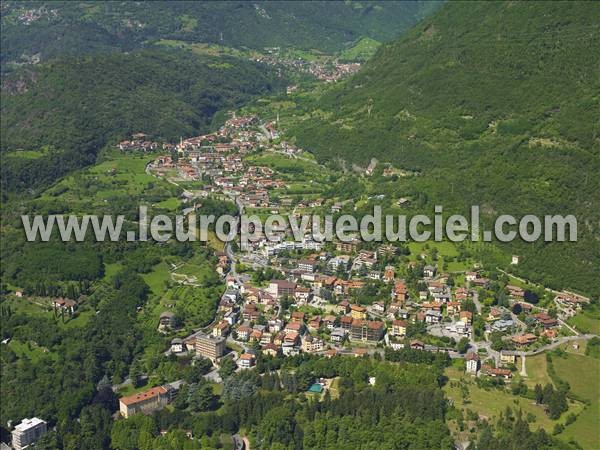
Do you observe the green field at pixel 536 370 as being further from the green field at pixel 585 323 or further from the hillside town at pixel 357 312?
the green field at pixel 585 323

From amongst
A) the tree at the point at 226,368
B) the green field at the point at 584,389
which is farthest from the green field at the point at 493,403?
the tree at the point at 226,368

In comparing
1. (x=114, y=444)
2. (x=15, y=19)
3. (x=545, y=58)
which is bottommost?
(x=114, y=444)

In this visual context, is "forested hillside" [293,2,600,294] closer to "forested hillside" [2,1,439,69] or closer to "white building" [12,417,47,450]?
"white building" [12,417,47,450]

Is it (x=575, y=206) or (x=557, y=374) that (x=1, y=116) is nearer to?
(x=575, y=206)

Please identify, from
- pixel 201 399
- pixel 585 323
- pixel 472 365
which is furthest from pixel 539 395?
pixel 201 399

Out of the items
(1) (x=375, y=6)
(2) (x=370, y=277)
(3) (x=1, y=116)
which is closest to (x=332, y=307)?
(2) (x=370, y=277)

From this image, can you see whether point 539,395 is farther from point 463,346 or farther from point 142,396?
point 142,396

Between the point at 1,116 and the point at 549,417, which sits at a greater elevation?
the point at 1,116
